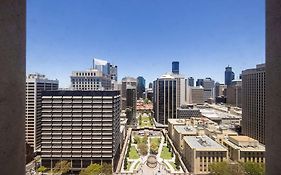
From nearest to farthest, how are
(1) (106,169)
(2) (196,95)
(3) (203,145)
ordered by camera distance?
(1) (106,169) → (3) (203,145) → (2) (196,95)

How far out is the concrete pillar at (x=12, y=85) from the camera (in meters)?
3.41

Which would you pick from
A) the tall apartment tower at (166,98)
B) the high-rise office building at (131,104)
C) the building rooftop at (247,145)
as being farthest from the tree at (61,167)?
the high-rise office building at (131,104)

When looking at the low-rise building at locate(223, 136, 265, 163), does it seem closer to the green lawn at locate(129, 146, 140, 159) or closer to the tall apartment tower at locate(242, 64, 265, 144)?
the tall apartment tower at locate(242, 64, 265, 144)

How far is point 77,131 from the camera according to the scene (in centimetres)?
3869

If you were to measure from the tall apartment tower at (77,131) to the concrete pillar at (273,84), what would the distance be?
36.1 metres

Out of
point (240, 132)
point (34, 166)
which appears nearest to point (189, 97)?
point (240, 132)

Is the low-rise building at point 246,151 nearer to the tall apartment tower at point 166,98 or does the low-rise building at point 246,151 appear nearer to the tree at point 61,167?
the tree at point 61,167

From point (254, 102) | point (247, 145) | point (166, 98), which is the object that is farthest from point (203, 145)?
point (166, 98)

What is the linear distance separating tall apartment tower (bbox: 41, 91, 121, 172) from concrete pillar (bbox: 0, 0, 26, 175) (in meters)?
35.6

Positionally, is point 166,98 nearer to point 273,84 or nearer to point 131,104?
point 131,104

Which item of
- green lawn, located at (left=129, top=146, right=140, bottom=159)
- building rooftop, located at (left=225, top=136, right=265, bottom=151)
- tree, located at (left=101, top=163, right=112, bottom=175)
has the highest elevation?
building rooftop, located at (left=225, top=136, right=265, bottom=151)

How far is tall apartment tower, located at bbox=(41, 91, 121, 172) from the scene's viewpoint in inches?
1524

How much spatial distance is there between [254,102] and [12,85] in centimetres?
5826

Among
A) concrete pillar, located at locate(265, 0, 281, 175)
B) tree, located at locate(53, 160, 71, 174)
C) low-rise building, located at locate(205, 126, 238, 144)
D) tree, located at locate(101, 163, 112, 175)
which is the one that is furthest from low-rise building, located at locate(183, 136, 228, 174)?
concrete pillar, located at locate(265, 0, 281, 175)
